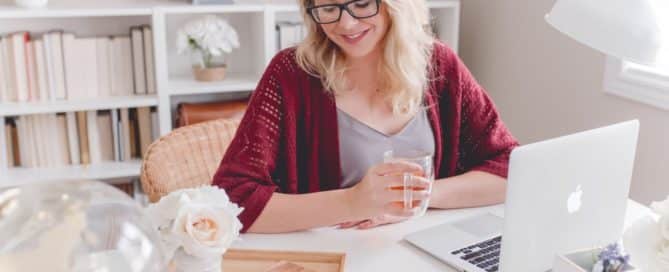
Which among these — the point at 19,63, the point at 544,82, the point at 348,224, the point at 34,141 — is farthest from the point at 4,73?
the point at 544,82

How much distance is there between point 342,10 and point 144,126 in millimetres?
1640

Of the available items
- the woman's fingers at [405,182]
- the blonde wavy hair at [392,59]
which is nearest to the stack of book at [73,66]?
the blonde wavy hair at [392,59]

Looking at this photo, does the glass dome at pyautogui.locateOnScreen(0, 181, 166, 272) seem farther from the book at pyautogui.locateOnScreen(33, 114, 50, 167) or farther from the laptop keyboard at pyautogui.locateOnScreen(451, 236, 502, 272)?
the book at pyautogui.locateOnScreen(33, 114, 50, 167)

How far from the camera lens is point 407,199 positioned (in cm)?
132

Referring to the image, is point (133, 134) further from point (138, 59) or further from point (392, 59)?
point (392, 59)

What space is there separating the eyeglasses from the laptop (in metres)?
0.57

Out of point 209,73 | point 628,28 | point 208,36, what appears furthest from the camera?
point 209,73

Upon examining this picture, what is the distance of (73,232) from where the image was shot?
2.46 ft

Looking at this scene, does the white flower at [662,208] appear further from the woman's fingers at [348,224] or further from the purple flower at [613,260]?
the woman's fingers at [348,224]

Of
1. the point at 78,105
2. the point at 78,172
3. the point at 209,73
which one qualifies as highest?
the point at 209,73

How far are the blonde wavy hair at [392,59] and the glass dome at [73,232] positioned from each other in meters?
0.90

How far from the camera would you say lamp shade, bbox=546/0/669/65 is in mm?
913

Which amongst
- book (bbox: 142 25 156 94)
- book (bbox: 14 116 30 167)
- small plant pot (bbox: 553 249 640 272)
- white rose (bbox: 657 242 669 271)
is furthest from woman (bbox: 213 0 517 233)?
book (bbox: 14 116 30 167)

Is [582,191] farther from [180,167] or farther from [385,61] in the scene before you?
[180,167]
